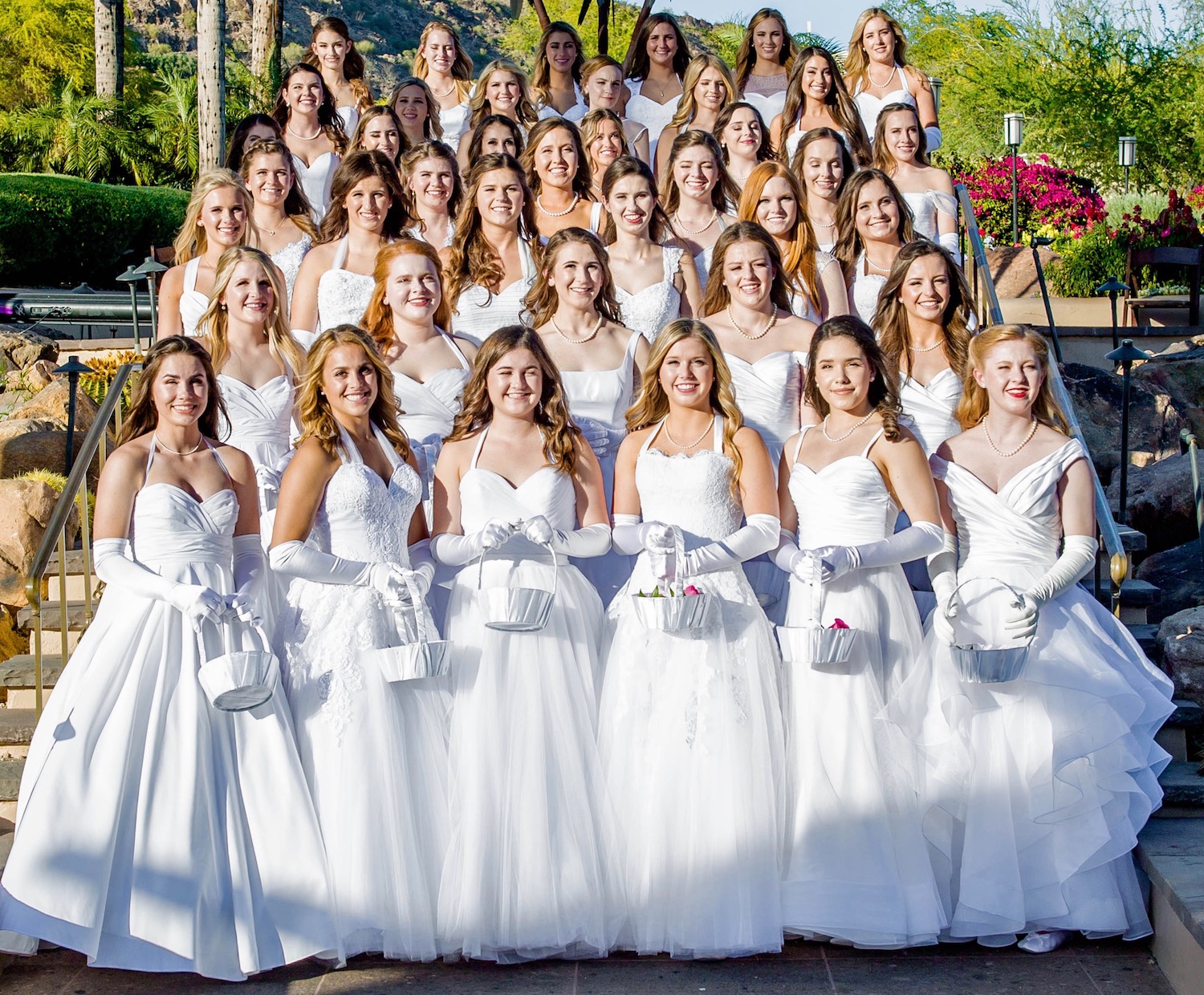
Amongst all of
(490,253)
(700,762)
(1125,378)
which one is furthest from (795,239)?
(700,762)

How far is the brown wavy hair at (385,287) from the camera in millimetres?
5422

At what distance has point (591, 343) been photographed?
5.51 meters

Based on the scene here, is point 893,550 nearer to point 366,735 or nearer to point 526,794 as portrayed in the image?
point 526,794

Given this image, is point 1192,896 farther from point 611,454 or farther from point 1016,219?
point 1016,219

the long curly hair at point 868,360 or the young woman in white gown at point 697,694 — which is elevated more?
the long curly hair at point 868,360

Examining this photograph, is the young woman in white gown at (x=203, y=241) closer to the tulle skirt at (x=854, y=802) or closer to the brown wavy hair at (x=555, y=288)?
the brown wavy hair at (x=555, y=288)

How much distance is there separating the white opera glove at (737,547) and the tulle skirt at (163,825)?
4.56ft

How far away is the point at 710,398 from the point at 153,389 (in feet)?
6.20

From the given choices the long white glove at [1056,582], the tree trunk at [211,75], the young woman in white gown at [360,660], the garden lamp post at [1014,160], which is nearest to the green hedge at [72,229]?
the tree trunk at [211,75]

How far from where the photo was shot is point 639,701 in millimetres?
4453

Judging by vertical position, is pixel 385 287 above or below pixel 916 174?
below

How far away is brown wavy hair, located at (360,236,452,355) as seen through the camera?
17.8ft

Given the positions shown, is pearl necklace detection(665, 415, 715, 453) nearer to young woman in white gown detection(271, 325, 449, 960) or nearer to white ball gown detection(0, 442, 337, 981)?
young woman in white gown detection(271, 325, 449, 960)

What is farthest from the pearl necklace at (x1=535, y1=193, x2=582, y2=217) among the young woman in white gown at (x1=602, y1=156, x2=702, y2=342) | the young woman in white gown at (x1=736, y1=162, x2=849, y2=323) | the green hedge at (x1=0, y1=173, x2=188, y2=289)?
the green hedge at (x1=0, y1=173, x2=188, y2=289)
